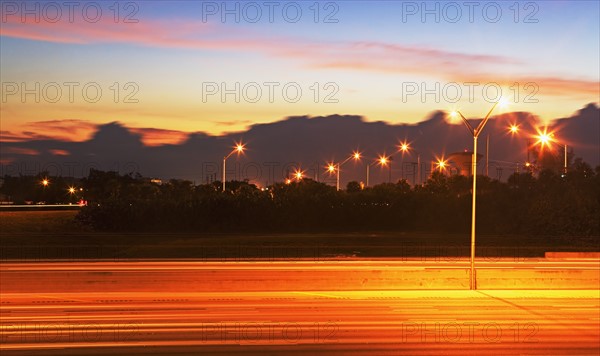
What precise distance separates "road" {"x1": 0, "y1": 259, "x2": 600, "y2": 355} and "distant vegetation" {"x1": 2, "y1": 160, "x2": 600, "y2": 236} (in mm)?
32443

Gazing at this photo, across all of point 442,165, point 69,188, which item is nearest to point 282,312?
point 442,165

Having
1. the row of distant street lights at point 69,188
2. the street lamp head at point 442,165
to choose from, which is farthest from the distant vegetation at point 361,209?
the row of distant street lights at point 69,188

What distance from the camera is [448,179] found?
72688 millimetres

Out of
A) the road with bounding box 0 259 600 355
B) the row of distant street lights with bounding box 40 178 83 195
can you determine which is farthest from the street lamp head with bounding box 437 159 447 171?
the road with bounding box 0 259 600 355

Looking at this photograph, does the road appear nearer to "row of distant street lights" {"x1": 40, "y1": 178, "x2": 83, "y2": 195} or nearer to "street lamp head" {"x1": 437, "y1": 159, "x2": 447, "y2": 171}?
"street lamp head" {"x1": 437, "y1": 159, "x2": 447, "y2": 171}

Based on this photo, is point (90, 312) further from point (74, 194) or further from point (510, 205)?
A: point (74, 194)

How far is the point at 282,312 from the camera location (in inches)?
758

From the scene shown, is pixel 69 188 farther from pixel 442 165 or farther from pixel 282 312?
pixel 282 312

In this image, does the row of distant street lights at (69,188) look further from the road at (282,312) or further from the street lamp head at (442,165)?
the road at (282,312)

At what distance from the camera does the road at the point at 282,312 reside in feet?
48.8

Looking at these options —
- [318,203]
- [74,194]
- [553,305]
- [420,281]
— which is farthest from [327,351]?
[74,194]

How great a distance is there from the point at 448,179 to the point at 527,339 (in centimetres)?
5777

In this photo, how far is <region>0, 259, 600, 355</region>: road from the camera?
48.8 feet

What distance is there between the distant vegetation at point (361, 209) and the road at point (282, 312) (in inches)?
1277
